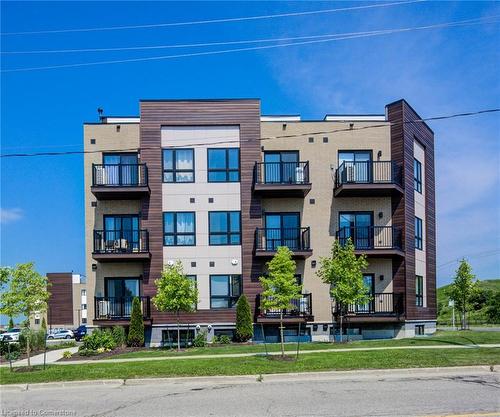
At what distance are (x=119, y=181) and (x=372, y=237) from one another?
1222 centimetres

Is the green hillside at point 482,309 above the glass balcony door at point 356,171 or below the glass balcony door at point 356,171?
below

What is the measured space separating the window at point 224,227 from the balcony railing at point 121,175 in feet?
12.0

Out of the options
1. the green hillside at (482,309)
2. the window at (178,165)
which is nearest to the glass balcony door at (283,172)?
the window at (178,165)

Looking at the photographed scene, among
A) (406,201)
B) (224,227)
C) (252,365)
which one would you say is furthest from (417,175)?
(252,365)

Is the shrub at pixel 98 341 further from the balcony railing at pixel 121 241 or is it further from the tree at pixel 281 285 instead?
the tree at pixel 281 285

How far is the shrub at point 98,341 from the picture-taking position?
20531 mm

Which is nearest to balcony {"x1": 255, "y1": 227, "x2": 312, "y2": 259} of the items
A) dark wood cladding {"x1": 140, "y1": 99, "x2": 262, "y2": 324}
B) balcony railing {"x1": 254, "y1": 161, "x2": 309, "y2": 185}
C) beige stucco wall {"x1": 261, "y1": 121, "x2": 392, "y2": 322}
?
dark wood cladding {"x1": 140, "y1": 99, "x2": 262, "y2": 324}

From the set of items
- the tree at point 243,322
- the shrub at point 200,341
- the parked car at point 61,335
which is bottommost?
the parked car at point 61,335

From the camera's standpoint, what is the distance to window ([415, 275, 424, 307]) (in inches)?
1047

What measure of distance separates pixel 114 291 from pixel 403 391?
17.1 m

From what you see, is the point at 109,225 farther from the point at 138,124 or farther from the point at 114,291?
the point at 138,124

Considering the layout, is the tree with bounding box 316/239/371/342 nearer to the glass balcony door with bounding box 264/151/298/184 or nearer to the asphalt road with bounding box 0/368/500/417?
the glass balcony door with bounding box 264/151/298/184

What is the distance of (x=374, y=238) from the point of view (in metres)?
25.0

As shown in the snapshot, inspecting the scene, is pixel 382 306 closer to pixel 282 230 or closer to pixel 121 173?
pixel 282 230
